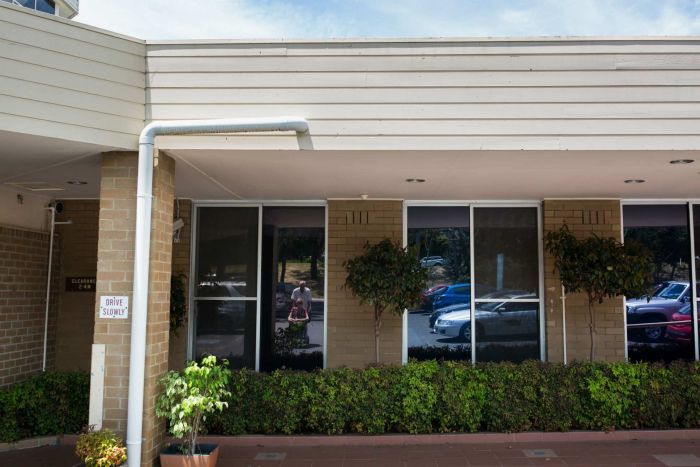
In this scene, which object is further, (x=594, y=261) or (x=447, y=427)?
(x=594, y=261)

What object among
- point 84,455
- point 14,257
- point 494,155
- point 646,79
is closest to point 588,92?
point 646,79

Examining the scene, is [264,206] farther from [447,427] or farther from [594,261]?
[594,261]

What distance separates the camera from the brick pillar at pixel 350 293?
308 inches

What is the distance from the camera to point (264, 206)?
8.22 meters

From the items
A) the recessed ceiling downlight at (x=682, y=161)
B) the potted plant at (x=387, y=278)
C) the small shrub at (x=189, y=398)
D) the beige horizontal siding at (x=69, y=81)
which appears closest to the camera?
the beige horizontal siding at (x=69, y=81)

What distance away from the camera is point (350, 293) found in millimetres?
7875

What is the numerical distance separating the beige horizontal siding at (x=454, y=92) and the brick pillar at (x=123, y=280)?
1.94 feet

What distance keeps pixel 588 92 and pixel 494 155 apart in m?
0.99

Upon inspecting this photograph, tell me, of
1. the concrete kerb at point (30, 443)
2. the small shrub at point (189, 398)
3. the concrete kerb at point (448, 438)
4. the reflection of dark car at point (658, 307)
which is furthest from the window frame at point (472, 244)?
the concrete kerb at point (30, 443)

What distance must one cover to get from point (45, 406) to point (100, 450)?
7.23 feet

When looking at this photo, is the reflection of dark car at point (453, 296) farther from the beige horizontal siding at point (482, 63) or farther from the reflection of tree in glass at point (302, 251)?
the beige horizontal siding at point (482, 63)

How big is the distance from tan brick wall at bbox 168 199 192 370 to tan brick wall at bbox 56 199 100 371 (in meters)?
1.14

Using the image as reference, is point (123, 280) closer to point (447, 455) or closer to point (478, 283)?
point (447, 455)

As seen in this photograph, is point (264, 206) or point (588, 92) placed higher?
point (588, 92)
